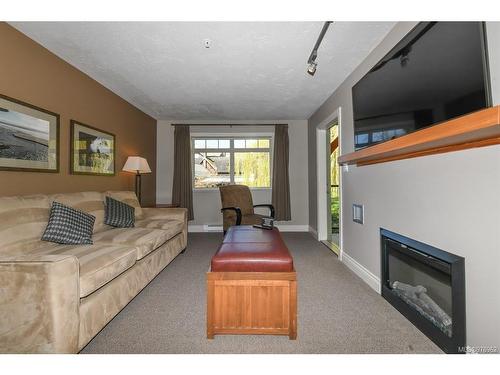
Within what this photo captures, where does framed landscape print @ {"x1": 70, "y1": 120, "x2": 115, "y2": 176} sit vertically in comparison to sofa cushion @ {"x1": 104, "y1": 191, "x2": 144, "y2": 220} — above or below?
above

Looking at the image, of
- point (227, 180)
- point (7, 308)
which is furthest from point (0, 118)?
point (227, 180)

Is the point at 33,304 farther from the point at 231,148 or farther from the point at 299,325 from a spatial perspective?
the point at 231,148

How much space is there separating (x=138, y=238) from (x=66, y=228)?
58cm

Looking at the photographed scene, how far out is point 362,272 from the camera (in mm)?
2668

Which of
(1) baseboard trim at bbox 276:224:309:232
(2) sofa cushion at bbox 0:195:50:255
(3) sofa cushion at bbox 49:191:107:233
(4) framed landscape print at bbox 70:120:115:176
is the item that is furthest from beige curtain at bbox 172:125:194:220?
(2) sofa cushion at bbox 0:195:50:255

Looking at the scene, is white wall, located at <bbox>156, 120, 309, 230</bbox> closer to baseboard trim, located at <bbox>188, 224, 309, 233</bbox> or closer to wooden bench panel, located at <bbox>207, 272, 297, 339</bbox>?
baseboard trim, located at <bbox>188, 224, 309, 233</bbox>

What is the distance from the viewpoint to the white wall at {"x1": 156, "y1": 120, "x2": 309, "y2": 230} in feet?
17.7

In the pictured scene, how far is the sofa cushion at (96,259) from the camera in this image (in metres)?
1.53

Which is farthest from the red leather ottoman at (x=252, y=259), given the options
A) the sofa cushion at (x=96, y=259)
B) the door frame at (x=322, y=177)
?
the door frame at (x=322, y=177)

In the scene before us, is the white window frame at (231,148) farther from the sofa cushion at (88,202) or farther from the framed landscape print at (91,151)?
the sofa cushion at (88,202)

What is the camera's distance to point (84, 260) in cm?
166

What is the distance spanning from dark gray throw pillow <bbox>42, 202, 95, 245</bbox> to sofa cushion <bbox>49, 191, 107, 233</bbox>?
0.22 metres
